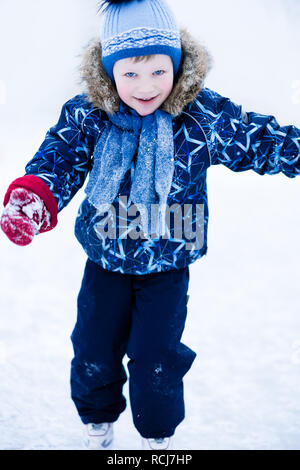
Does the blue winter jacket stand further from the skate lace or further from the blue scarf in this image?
the skate lace

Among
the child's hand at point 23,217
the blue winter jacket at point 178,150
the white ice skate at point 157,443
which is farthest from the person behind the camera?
the white ice skate at point 157,443

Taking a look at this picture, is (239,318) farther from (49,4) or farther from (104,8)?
(49,4)

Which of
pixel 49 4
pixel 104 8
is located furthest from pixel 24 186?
pixel 49 4

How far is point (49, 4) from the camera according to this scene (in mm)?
4156

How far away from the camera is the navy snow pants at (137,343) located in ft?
3.56

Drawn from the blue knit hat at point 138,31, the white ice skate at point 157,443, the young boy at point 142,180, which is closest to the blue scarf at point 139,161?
the young boy at point 142,180

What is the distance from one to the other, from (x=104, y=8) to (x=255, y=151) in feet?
1.30

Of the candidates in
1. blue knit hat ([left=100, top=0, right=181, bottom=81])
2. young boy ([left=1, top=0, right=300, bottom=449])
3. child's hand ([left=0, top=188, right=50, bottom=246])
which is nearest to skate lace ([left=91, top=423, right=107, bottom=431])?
young boy ([left=1, top=0, right=300, bottom=449])

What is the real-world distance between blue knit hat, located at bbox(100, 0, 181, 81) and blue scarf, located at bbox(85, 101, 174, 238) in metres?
0.10

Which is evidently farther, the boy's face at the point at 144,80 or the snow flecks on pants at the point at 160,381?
the snow flecks on pants at the point at 160,381

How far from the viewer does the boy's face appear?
956mm

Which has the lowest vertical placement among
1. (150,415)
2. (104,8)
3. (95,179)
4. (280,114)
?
(150,415)

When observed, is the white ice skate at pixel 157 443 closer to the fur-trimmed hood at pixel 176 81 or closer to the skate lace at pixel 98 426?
the skate lace at pixel 98 426

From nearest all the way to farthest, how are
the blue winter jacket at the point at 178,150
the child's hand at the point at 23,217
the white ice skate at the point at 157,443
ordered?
the child's hand at the point at 23,217 → the blue winter jacket at the point at 178,150 → the white ice skate at the point at 157,443
